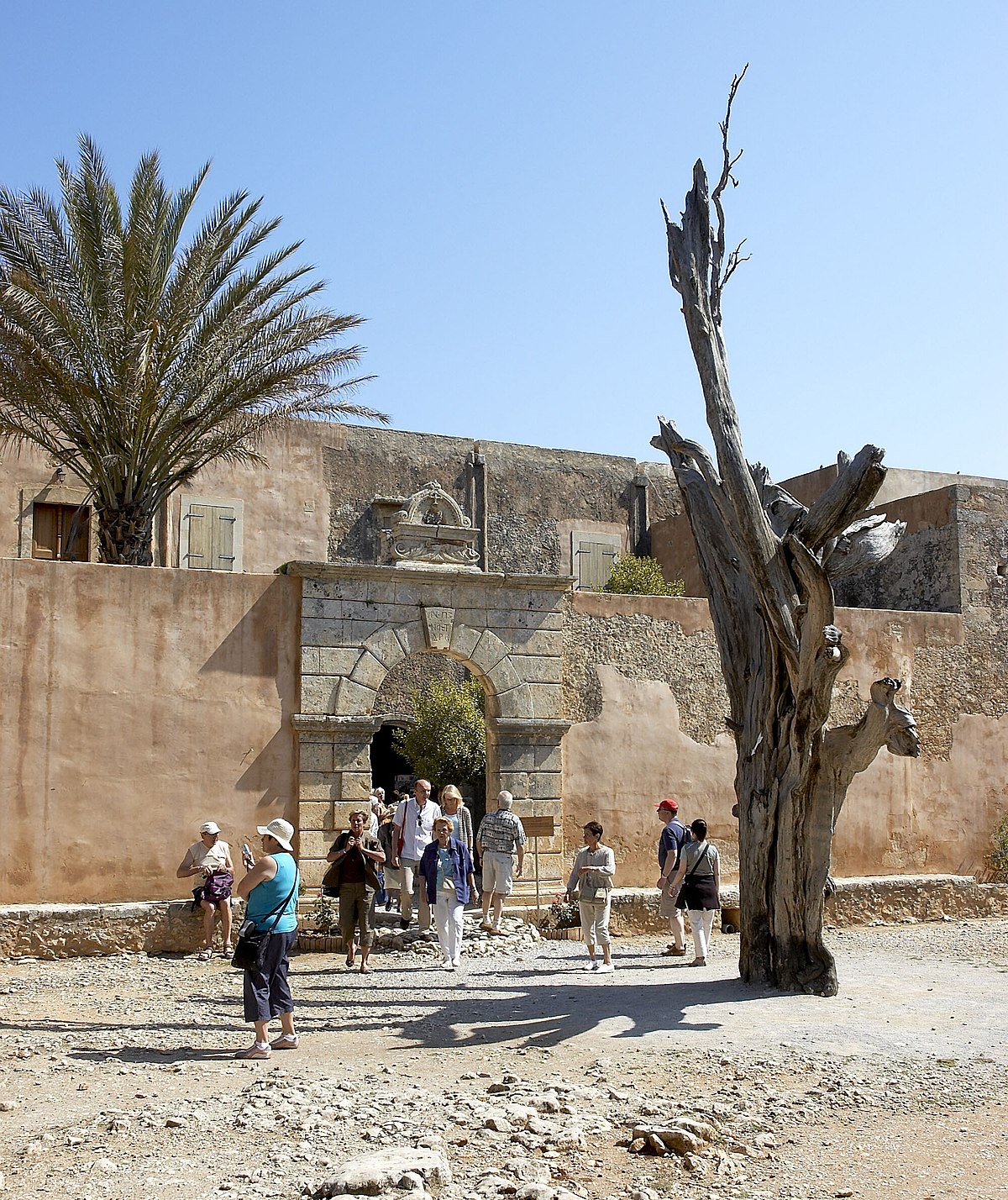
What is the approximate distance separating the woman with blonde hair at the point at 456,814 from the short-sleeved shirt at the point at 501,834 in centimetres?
17

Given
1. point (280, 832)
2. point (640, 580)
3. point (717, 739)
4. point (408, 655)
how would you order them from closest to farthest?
point (280, 832) → point (408, 655) → point (717, 739) → point (640, 580)

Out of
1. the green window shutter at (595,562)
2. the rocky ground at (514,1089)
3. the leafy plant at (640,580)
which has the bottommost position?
the rocky ground at (514,1089)

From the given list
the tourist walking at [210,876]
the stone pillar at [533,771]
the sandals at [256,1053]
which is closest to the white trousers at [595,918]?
the stone pillar at [533,771]

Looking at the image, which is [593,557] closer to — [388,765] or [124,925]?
[388,765]

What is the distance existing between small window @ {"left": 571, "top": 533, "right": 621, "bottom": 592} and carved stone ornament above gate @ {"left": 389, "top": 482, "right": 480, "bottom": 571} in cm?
837

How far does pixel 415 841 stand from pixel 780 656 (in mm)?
4233

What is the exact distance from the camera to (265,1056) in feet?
23.2

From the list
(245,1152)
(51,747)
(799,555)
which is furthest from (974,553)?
(245,1152)

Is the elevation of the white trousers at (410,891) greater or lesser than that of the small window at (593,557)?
lesser

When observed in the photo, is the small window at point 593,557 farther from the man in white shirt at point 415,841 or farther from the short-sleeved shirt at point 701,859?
the short-sleeved shirt at point 701,859

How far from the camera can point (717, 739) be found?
44.7 ft

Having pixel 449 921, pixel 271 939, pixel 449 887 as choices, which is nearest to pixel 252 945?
pixel 271 939

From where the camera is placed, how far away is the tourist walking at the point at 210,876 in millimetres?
10539

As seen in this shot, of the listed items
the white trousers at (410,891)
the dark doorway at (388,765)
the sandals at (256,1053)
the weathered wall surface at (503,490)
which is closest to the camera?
the sandals at (256,1053)
